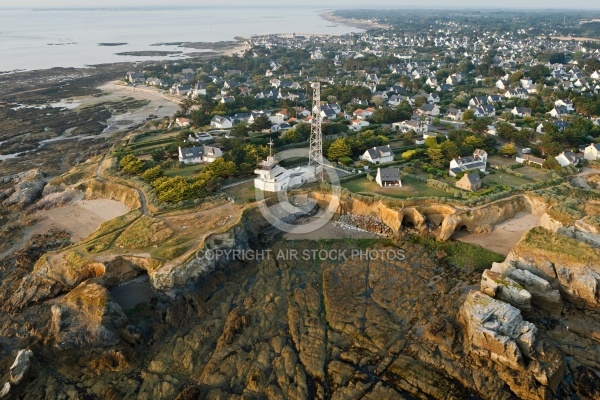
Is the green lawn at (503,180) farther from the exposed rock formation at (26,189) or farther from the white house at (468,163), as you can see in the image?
the exposed rock formation at (26,189)

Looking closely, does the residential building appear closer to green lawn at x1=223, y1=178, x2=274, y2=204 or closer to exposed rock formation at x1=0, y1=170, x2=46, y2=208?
green lawn at x1=223, y1=178, x2=274, y2=204

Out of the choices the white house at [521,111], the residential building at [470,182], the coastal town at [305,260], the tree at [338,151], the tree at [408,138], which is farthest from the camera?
the white house at [521,111]

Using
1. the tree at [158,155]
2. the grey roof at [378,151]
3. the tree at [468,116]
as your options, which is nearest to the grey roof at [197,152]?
the tree at [158,155]

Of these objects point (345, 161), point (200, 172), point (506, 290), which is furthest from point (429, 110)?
point (506, 290)

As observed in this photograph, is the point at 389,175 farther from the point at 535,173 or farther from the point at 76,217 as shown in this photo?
the point at 76,217

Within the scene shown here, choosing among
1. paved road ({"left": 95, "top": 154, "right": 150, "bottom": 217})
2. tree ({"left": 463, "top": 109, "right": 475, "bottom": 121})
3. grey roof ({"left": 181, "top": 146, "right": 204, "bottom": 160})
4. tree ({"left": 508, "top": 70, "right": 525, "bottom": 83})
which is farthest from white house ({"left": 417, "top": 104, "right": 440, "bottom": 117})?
paved road ({"left": 95, "top": 154, "right": 150, "bottom": 217})
